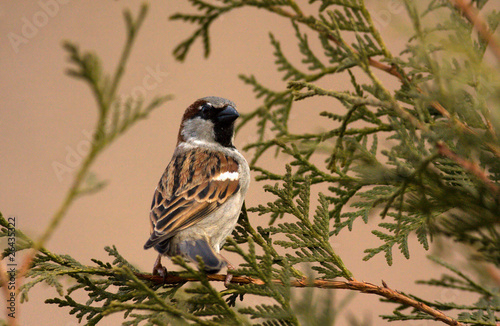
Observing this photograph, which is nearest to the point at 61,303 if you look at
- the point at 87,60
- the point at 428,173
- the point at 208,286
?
the point at 208,286

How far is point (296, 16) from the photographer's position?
229cm

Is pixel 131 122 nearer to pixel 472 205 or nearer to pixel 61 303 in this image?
pixel 472 205

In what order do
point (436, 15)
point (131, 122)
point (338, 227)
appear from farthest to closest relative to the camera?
point (338, 227) → point (436, 15) → point (131, 122)

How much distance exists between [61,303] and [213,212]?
903 mm

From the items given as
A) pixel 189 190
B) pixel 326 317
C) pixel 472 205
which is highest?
pixel 189 190

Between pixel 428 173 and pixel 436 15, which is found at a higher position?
pixel 436 15

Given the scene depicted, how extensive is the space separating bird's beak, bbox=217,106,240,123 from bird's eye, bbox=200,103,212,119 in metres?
→ 0.08

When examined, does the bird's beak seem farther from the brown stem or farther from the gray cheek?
the brown stem

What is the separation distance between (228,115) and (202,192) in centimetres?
67

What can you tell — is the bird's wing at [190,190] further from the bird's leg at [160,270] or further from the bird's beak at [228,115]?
the bird's beak at [228,115]

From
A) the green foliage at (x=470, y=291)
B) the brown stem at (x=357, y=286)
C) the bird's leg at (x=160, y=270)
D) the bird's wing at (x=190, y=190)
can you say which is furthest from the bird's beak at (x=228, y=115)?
the green foliage at (x=470, y=291)

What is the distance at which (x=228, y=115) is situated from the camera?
9.77 feet

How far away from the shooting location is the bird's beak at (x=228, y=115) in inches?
116

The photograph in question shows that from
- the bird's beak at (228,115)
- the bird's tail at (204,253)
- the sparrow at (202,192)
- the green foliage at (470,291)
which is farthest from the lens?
the bird's beak at (228,115)
